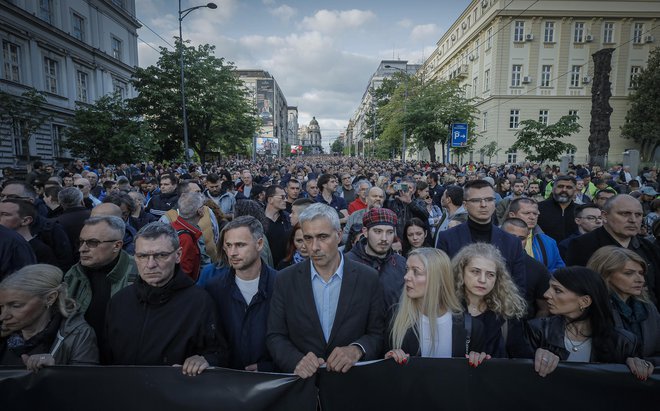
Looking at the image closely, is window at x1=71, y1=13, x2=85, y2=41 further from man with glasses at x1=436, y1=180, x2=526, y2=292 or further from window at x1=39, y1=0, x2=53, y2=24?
man with glasses at x1=436, y1=180, x2=526, y2=292

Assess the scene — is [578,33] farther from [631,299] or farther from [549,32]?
[631,299]

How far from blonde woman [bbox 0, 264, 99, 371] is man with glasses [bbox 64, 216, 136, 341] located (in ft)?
1.26

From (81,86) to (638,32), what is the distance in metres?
54.4

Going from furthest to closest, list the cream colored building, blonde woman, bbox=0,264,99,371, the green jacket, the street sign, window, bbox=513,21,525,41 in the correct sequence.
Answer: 1. window, bbox=513,21,525,41
2. the cream colored building
3. the street sign
4. the green jacket
5. blonde woman, bbox=0,264,99,371

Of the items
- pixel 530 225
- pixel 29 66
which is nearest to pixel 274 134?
pixel 29 66

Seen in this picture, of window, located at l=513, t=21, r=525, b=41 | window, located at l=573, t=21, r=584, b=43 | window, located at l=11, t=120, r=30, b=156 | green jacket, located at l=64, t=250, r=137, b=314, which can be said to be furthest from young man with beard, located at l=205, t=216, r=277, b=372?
window, located at l=573, t=21, r=584, b=43

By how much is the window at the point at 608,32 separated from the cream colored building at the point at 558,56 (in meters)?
0.09

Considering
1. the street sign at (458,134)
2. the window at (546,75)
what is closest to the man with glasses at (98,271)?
the street sign at (458,134)

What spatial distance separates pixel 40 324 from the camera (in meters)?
2.25

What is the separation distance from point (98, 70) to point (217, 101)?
39.1 feet

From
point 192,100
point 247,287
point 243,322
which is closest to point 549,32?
point 192,100

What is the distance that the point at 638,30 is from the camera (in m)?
36.8

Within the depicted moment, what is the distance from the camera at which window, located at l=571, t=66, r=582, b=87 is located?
37.1 meters

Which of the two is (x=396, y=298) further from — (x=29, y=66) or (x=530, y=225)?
(x=29, y=66)
